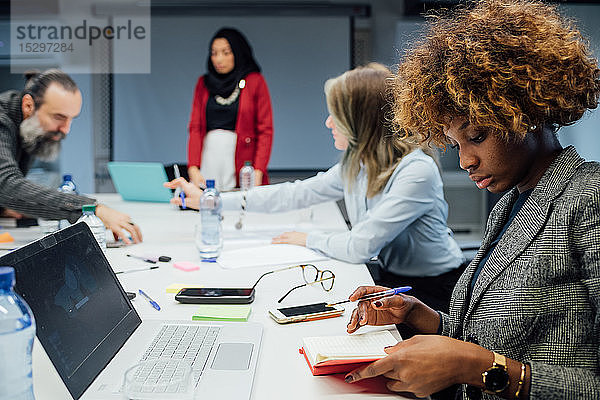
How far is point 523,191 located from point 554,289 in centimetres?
25

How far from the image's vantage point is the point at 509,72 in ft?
3.04

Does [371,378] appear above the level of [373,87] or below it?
below

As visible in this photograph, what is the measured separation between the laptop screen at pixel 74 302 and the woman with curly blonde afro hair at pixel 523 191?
416mm

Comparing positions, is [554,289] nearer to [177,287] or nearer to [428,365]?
[428,365]

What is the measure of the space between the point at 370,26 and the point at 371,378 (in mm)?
4615

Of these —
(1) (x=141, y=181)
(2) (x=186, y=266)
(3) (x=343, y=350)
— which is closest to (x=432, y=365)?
(3) (x=343, y=350)

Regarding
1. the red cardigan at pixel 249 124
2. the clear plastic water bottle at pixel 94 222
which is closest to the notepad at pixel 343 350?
the clear plastic water bottle at pixel 94 222

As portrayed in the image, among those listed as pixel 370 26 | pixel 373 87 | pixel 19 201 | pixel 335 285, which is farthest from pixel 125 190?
pixel 370 26

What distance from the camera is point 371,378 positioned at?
3.14ft

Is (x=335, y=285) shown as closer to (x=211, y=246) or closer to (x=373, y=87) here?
(x=211, y=246)

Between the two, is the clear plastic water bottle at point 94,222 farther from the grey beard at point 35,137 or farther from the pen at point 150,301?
the grey beard at point 35,137

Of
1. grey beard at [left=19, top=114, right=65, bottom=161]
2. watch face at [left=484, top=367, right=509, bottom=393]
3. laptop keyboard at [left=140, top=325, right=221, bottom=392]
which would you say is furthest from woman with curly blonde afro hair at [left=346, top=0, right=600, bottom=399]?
grey beard at [left=19, top=114, right=65, bottom=161]

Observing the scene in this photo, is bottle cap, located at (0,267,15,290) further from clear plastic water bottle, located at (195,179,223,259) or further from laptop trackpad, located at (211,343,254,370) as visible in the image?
clear plastic water bottle, located at (195,179,223,259)

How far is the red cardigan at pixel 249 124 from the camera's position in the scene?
3793 millimetres
